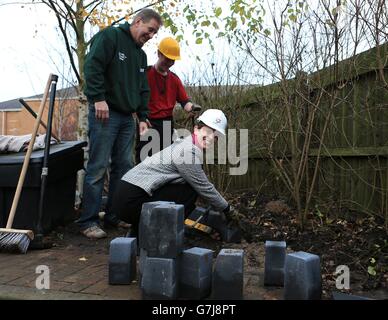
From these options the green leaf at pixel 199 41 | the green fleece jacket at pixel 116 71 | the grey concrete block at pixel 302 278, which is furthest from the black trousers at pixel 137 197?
the green leaf at pixel 199 41

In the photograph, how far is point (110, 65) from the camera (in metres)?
4.34

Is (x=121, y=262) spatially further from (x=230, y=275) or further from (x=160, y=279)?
(x=230, y=275)

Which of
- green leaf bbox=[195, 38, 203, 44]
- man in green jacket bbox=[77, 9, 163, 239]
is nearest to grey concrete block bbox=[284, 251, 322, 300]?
man in green jacket bbox=[77, 9, 163, 239]

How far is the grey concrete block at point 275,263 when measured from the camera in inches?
118

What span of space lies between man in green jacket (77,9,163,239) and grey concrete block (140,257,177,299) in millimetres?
1694

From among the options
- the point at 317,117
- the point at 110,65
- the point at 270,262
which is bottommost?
the point at 270,262

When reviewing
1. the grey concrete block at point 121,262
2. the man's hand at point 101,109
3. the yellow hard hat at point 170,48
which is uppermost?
the yellow hard hat at point 170,48

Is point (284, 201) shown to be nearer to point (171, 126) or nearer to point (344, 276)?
point (171, 126)

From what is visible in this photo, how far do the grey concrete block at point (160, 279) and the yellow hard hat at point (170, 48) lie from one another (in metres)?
2.60

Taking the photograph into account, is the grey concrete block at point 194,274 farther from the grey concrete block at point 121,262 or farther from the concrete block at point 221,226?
the concrete block at point 221,226

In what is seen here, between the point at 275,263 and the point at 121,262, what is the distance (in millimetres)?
993

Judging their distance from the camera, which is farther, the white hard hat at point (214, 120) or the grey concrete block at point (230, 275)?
the white hard hat at point (214, 120)
